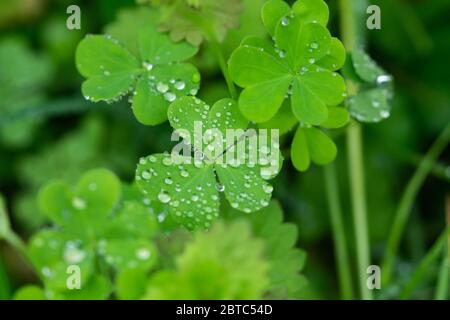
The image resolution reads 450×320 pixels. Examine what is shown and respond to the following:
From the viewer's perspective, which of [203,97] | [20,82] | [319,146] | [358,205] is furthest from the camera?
[20,82]

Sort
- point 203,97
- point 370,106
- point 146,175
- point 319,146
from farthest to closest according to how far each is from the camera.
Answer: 1. point 203,97
2. point 370,106
3. point 319,146
4. point 146,175

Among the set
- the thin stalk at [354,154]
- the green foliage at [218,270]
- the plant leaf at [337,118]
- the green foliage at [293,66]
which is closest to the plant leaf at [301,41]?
the green foliage at [293,66]

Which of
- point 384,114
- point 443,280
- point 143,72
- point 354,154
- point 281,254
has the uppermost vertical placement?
point 143,72

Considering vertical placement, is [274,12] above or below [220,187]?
above

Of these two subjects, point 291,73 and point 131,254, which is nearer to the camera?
point 291,73

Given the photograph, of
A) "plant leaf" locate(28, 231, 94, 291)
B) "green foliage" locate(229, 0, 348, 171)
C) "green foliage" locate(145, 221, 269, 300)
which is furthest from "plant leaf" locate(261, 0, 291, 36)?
"plant leaf" locate(28, 231, 94, 291)

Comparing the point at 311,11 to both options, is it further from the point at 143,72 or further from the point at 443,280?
the point at 443,280

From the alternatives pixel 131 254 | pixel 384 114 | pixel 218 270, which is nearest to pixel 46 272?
pixel 131 254
